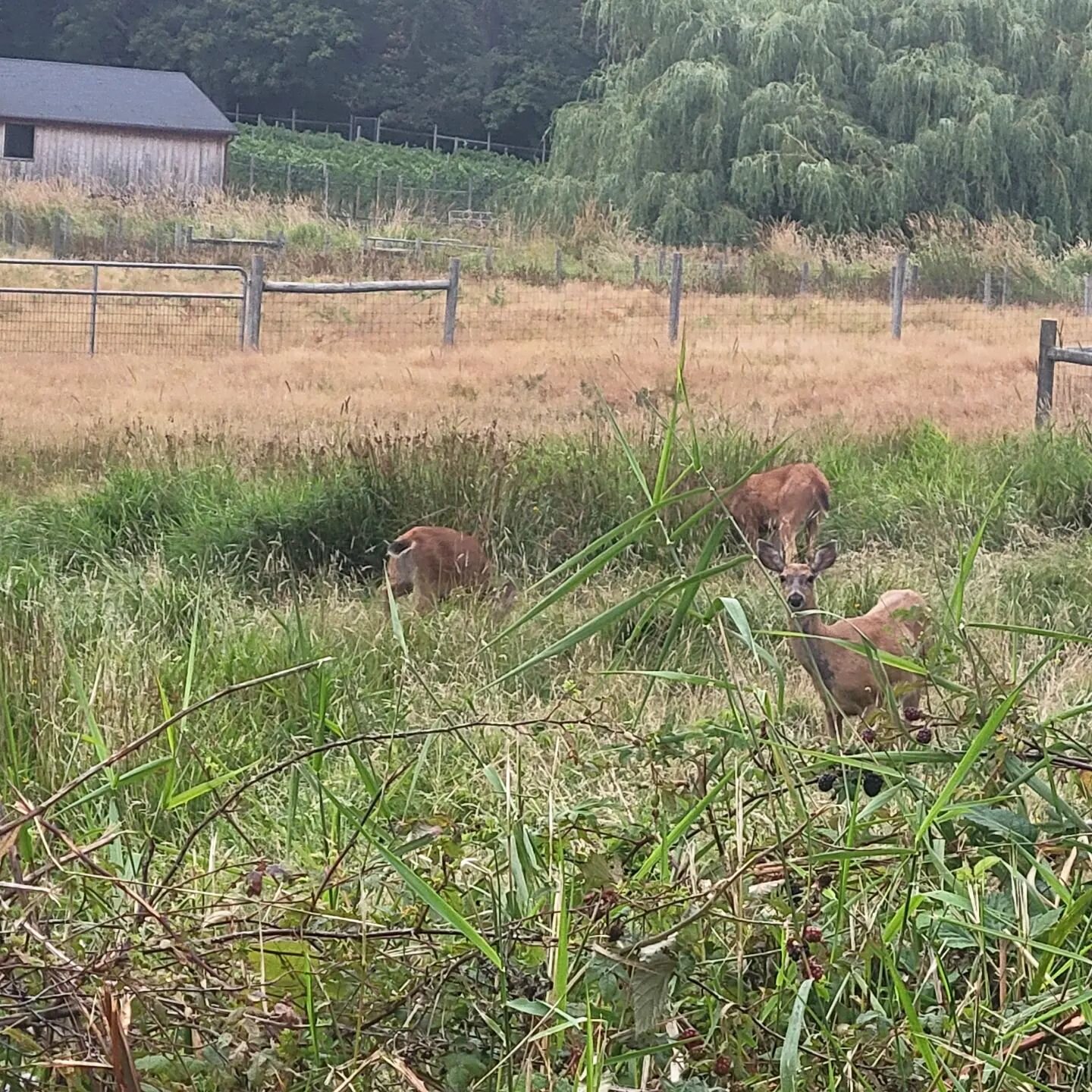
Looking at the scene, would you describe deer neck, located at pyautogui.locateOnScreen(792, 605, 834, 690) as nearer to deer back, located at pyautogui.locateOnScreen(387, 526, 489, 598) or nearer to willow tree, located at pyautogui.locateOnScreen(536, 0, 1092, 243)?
deer back, located at pyautogui.locateOnScreen(387, 526, 489, 598)

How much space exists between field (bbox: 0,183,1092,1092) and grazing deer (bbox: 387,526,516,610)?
0.66 feet

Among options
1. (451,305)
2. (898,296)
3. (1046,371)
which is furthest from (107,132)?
(1046,371)

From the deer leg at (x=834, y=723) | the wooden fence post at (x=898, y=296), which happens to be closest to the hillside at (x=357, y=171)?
the wooden fence post at (x=898, y=296)

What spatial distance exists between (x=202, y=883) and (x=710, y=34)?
2616 cm

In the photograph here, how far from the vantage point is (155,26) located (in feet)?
174

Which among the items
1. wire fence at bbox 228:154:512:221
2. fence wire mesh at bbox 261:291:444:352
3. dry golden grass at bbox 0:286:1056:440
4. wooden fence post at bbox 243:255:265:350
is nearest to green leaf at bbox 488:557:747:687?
dry golden grass at bbox 0:286:1056:440

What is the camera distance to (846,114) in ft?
90.5

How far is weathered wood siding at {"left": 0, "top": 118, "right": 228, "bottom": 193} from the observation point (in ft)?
141

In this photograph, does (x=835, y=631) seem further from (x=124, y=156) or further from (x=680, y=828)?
(x=124, y=156)

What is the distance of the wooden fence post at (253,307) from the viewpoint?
49.8 ft

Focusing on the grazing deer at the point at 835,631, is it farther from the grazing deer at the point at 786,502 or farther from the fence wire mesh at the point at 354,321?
the fence wire mesh at the point at 354,321

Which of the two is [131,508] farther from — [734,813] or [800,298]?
[800,298]

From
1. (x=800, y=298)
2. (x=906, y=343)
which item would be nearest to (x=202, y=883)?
(x=906, y=343)

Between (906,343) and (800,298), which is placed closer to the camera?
(906,343)
